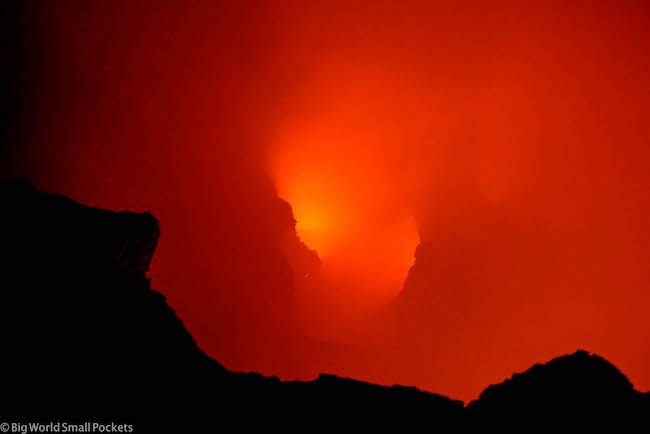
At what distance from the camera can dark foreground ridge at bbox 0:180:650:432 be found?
29.7 ft

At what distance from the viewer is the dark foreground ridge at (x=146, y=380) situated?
9055 millimetres

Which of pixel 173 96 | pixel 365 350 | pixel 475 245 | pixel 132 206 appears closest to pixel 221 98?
pixel 173 96

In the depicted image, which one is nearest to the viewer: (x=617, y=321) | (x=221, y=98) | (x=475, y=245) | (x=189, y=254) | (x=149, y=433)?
(x=149, y=433)

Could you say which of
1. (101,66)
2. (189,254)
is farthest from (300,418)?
(101,66)

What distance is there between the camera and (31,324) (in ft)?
32.0

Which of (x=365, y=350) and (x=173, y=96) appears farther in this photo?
(x=365, y=350)

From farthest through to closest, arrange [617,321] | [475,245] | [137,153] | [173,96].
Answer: [475,245]
[617,321]
[173,96]
[137,153]

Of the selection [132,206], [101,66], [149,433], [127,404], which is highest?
[101,66]

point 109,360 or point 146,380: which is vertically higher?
point 109,360

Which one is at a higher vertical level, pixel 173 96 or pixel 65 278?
pixel 173 96

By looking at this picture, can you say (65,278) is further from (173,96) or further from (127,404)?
(173,96)

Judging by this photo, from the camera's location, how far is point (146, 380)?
32.4 feet

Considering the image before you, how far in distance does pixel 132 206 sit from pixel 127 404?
43.5 metres

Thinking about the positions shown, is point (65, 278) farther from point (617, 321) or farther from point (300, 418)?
point (617, 321)
